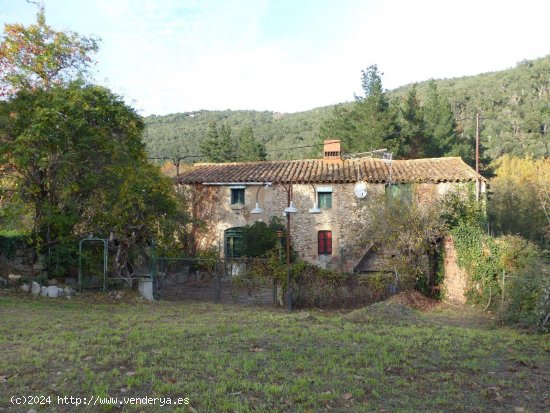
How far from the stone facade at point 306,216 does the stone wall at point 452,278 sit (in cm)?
622

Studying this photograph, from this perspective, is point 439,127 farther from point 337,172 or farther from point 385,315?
point 385,315

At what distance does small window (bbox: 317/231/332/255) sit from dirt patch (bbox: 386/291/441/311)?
8.71 metres

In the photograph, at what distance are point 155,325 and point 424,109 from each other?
105 ft

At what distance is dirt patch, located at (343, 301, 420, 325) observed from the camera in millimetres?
10414

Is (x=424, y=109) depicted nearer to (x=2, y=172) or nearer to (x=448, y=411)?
(x=2, y=172)

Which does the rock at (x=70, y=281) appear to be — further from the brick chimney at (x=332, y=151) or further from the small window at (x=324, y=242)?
the brick chimney at (x=332, y=151)

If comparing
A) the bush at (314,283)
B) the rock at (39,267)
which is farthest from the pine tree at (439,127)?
the rock at (39,267)

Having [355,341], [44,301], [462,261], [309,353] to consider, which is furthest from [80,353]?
[462,261]

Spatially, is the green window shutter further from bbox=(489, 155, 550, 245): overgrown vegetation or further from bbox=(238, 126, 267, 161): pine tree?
Answer: bbox=(238, 126, 267, 161): pine tree

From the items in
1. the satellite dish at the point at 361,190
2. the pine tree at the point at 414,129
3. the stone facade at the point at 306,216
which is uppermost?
the pine tree at the point at 414,129

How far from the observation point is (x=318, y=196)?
24078 millimetres

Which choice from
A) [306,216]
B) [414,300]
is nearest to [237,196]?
[306,216]

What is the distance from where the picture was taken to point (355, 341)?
8.09 m

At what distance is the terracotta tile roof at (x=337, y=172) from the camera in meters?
22.9
